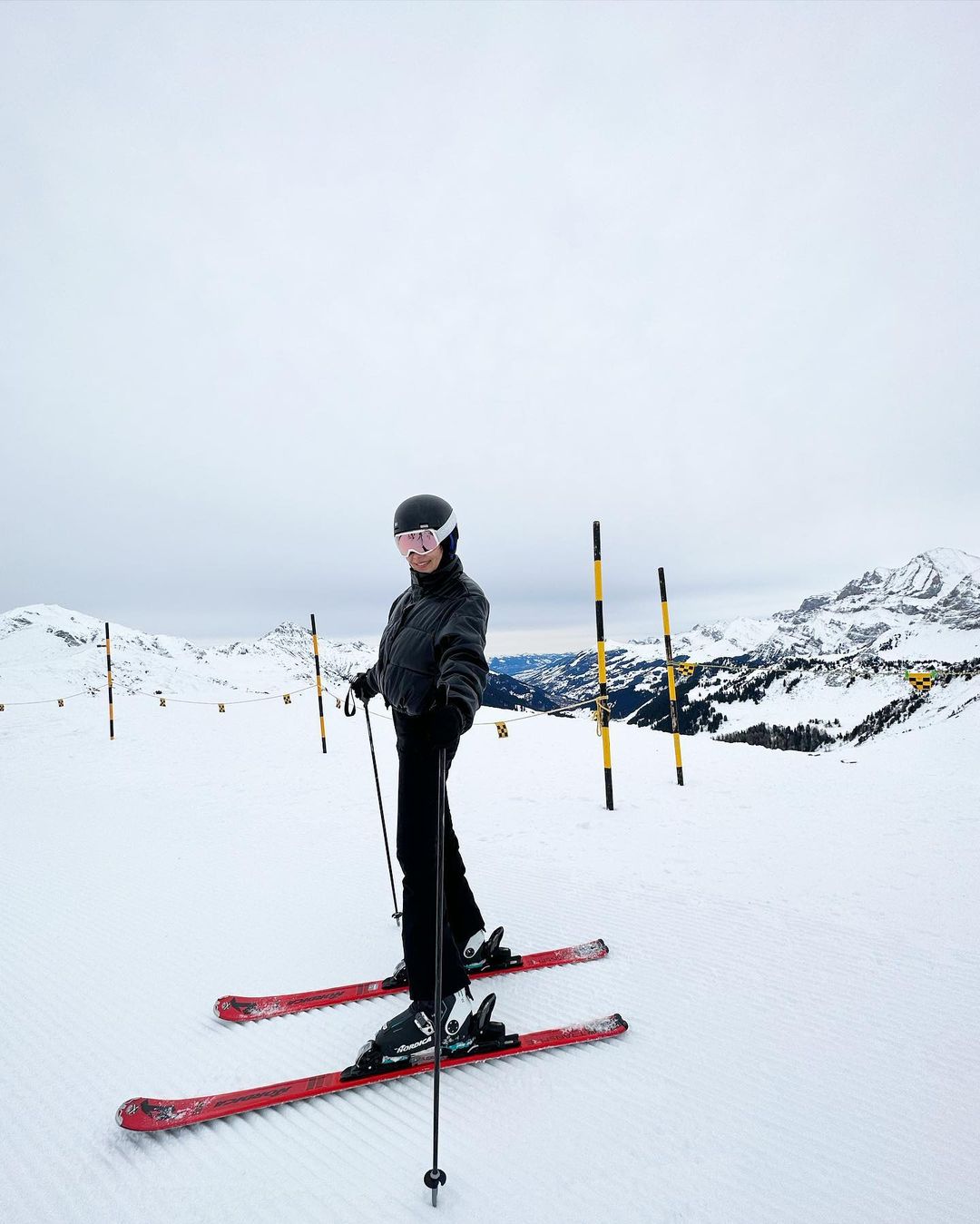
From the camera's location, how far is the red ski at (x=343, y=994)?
2973 millimetres

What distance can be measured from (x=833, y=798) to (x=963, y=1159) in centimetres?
589

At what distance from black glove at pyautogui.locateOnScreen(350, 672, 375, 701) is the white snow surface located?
1765 mm

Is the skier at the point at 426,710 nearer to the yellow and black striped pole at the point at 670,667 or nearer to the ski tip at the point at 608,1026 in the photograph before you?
the ski tip at the point at 608,1026

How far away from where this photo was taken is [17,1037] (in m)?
2.82

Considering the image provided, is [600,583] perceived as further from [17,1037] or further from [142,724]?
[142,724]

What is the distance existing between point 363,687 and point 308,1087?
2.07m

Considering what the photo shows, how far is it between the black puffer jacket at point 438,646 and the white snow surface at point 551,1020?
1.70m

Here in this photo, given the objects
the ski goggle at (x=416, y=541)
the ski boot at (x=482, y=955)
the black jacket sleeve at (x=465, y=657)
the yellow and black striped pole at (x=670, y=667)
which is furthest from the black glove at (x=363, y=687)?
the yellow and black striped pole at (x=670, y=667)

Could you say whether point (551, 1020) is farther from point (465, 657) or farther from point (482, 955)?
point (465, 657)

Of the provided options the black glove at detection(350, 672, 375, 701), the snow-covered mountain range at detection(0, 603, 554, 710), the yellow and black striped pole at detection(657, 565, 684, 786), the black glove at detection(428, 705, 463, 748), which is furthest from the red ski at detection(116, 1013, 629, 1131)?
the snow-covered mountain range at detection(0, 603, 554, 710)

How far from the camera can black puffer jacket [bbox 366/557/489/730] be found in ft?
8.55

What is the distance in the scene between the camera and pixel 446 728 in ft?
7.98

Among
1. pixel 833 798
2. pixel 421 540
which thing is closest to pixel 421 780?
pixel 421 540

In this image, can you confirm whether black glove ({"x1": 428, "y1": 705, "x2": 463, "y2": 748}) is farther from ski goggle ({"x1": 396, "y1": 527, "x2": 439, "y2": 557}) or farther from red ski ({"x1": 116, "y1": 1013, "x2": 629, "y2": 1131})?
red ski ({"x1": 116, "y1": 1013, "x2": 629, "y2": 1131})
